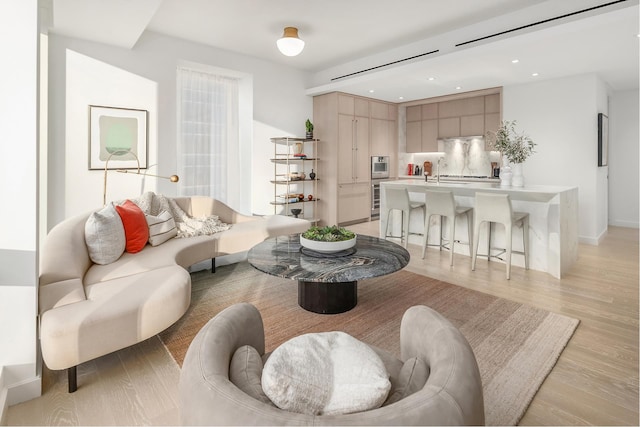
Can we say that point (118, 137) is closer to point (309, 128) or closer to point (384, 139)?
point (309, 128)

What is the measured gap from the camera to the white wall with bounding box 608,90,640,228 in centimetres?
643

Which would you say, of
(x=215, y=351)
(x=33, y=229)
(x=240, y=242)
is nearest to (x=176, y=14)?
(x=240, y=242)

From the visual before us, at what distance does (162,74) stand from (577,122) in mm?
6107

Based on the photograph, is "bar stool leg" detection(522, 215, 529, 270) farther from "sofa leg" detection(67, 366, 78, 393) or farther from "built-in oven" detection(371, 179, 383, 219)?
"sofa leg" detection(67, 366, 78, 393)

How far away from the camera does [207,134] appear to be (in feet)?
18.8

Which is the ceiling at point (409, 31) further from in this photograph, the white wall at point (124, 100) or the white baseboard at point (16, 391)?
the white baseboard at point (16, 391)

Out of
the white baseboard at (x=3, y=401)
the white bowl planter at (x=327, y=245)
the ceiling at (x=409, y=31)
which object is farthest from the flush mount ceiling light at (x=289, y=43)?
the white baseboard at (x=3, y=401)

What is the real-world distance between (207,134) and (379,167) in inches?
142

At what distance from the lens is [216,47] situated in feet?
18.1

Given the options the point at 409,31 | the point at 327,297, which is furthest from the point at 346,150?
the point at 327,297

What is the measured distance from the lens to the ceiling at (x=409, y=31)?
3.66 meters

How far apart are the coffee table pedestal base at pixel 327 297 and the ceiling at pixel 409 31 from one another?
9.72 feet

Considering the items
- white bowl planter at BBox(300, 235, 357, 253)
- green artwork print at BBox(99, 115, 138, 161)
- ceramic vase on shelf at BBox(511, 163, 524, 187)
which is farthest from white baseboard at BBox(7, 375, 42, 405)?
ceramic vase on shelf at BBox(511, 163, 524, 187)

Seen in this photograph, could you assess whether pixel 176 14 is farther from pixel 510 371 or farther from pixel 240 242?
pixel 510 371
